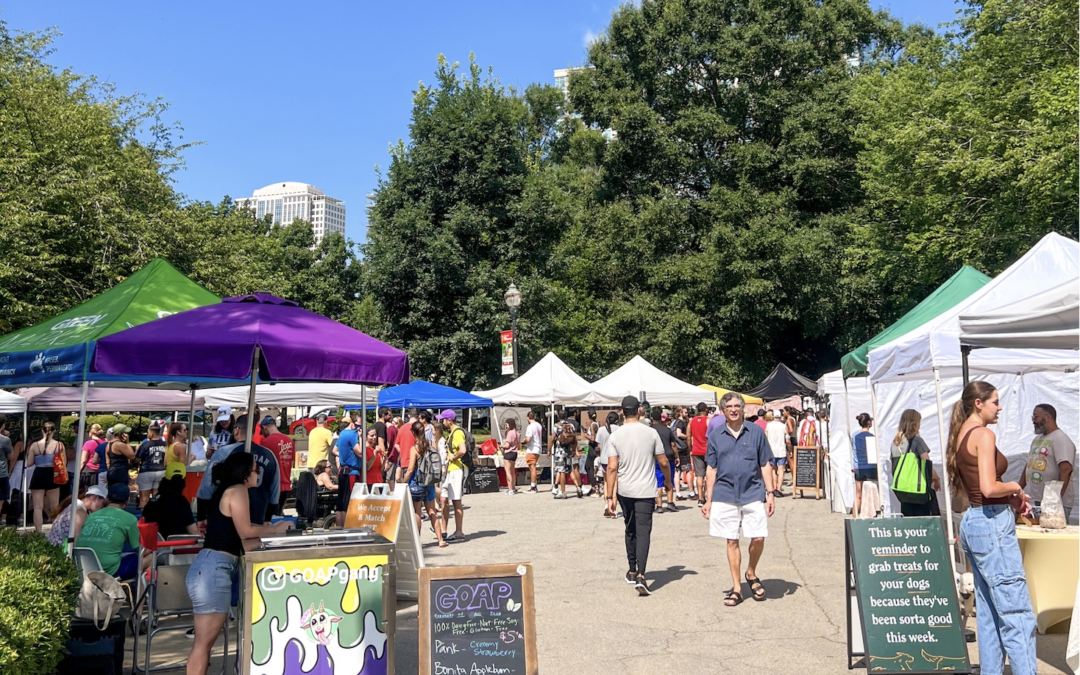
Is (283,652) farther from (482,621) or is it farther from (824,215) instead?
(824,215)

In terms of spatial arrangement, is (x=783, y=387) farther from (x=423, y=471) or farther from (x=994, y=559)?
(x=994, y=559)

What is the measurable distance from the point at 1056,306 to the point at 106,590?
6.55 meters

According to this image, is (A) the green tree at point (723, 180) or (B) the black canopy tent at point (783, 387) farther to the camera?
(A) the green tree at point (723, 180)

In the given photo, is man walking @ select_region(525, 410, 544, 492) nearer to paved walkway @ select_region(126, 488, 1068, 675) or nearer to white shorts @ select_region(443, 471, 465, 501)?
paved walkway @ select_region(126, 488, 1068, 675)

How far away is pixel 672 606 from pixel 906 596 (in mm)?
2819

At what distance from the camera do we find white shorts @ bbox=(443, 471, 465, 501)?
1264 centimetres

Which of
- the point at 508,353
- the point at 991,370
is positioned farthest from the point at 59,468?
the point at 991,370

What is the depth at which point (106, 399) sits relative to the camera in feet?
56.3

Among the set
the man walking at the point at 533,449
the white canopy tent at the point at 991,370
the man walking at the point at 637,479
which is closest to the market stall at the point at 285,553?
the man walking at the point at 637,479

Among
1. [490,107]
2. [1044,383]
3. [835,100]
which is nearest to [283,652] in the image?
→ [1044,383]

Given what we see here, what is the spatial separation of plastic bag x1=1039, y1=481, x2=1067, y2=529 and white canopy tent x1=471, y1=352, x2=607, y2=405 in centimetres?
1575

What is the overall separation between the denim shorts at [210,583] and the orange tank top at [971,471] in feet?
14.8

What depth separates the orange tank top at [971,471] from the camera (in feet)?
17.6

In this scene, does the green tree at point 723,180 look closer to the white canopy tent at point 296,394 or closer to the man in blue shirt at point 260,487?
the white canopy tent at point 296,394
